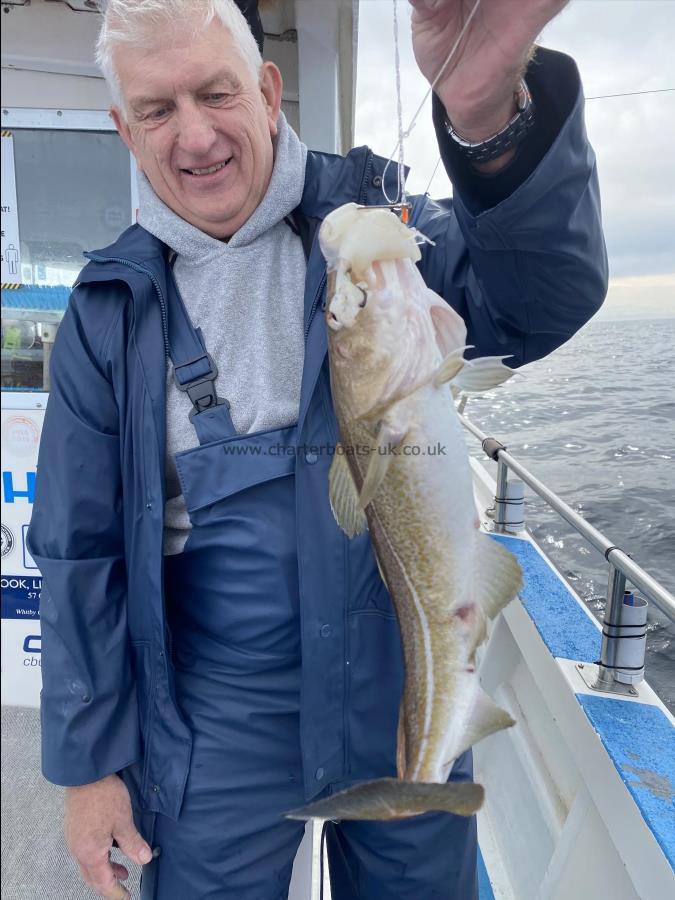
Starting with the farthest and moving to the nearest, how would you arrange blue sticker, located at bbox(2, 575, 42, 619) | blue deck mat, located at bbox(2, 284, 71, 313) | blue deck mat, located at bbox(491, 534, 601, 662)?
blue sticker, located at bbox(2, 575, 42, 619), blue deck mat, located at bbox(2, 284, 71, 313), blue deck mat, located at bbox(491, 534, 601, 662)

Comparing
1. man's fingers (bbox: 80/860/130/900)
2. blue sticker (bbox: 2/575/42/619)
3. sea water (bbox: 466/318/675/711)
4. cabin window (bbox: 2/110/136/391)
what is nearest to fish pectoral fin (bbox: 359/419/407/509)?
Answer: man's fingers (bbox: 80/860/130/900)

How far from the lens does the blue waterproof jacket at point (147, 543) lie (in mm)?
1636

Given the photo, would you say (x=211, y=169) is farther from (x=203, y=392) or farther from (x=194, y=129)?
(x=203, y=392)

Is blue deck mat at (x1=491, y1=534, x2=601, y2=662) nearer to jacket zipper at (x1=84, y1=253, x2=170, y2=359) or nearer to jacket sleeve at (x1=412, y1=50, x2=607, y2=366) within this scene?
jacket sleeve at (x1=412, y1=50, x2=607, y2=366)

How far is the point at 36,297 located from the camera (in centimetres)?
359

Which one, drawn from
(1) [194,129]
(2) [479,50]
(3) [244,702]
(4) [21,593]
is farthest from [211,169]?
(4) [21,593]

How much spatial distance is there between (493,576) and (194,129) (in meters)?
1.40

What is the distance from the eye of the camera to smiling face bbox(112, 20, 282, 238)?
1.61 meters

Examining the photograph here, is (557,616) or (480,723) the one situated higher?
(480,723)

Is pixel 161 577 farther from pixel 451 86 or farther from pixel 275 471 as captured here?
pixel 451 86

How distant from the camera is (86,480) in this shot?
1.75 m

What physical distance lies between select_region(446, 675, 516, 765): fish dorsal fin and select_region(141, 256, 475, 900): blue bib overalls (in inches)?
18.7

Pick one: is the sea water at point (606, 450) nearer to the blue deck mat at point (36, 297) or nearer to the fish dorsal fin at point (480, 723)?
the fish dorsal fin at point (480, 723)

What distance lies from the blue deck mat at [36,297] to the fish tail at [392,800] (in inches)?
129
